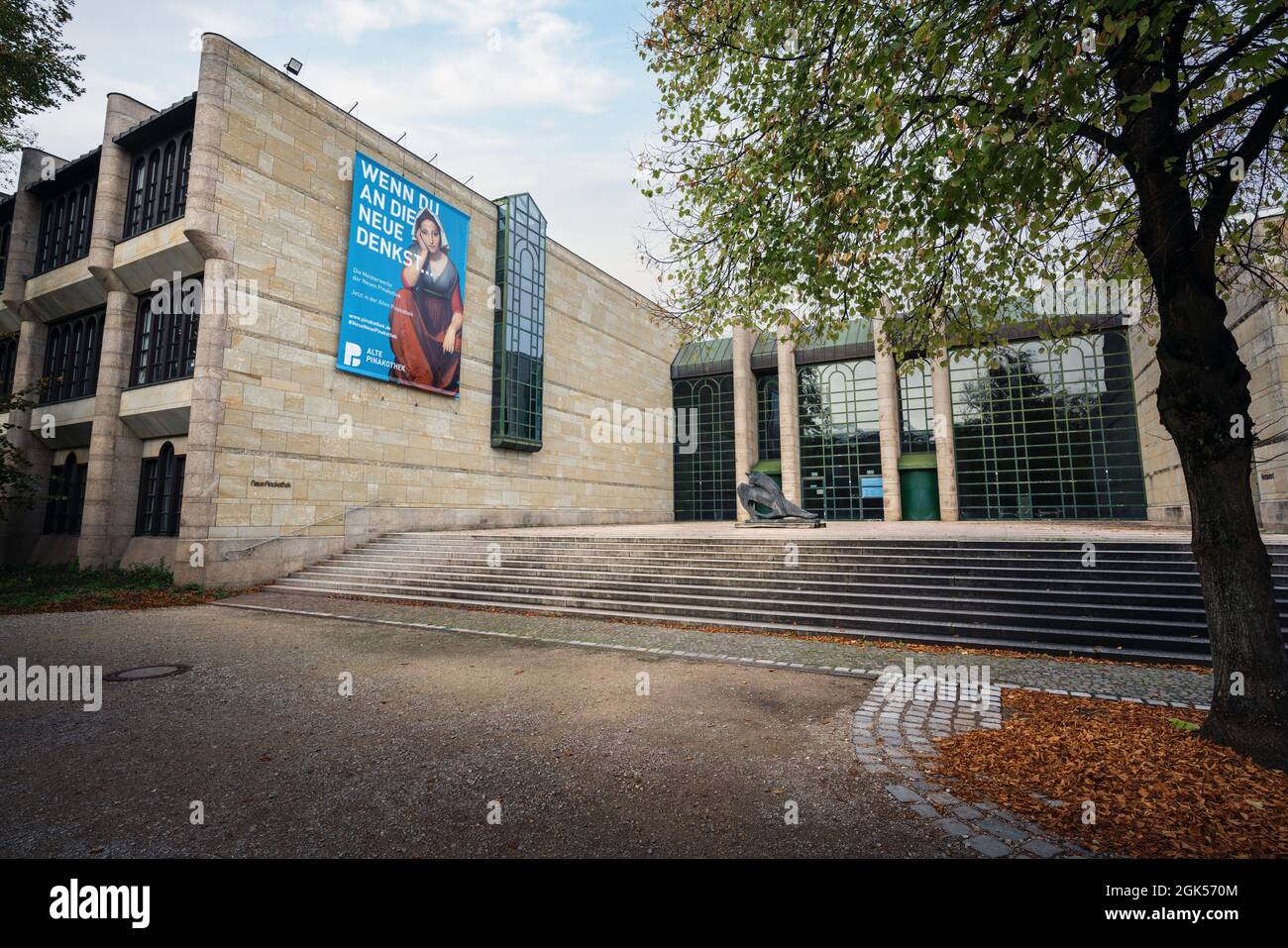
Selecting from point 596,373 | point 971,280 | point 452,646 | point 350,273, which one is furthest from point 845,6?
point 596,373

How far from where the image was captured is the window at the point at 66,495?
1844 cm

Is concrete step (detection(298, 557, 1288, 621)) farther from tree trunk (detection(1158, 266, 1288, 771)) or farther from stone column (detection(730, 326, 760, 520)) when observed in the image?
stone column (detection(730, 326, 760, 520))

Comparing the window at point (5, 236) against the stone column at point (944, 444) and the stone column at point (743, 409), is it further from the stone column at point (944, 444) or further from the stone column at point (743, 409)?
the stone column at point (944, 444)

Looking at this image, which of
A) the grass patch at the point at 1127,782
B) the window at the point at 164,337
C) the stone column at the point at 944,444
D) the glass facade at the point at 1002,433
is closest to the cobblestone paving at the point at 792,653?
the grass patch at the point at 1127,782

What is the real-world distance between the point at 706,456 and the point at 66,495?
28.7 meters

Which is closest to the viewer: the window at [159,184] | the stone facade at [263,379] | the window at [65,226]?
the stone facade at [263,379]

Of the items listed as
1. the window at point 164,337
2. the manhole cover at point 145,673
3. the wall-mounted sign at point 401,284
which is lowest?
the manhole cover at point 145,673

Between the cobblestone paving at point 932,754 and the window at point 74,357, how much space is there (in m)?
24.4

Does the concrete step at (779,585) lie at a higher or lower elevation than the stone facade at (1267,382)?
lower

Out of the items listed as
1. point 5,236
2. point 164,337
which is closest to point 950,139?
point 164,337

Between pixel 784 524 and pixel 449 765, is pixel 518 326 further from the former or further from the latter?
pixel 449 765

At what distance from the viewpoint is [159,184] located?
16.9 m

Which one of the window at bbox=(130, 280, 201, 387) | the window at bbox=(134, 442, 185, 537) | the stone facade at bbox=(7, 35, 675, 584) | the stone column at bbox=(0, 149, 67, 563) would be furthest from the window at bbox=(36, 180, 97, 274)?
the window at bbox=(134, 442, 185, 537)

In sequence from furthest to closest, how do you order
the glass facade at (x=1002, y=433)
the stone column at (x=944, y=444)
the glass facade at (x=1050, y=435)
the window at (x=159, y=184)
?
1. the stone column at (x=944, y=444)
2. the glass facade at (x=1002, y=433)
3. the glass facade at (x=1050, y=435)
4. the window at (x=159, y=184)
